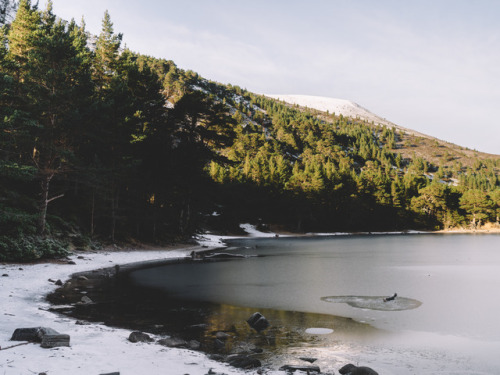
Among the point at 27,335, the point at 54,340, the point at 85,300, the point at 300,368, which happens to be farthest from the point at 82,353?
the point at 85,300

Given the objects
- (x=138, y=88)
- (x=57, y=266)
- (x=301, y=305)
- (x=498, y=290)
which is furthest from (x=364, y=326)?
(x=138, y=88)

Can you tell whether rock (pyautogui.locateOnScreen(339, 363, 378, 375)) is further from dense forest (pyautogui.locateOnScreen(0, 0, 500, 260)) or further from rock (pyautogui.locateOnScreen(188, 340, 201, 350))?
dense forest (pyautogui.locateOnScreen(0, 0, 500, 260))

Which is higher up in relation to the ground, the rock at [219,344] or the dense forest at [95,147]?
the dense forest at [95,147]

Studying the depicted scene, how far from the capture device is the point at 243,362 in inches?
378

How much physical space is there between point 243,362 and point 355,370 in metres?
2.75

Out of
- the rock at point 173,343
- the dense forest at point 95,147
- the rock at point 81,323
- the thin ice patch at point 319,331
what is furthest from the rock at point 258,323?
the dense forest at point 95,147

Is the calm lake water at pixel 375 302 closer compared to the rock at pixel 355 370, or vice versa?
the rock at pixel 355 370

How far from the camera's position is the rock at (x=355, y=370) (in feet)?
29.8

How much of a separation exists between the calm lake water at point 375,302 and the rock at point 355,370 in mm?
577

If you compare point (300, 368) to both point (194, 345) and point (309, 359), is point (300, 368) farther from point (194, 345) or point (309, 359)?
point (194, 345)

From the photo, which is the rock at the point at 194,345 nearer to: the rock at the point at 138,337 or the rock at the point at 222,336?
the rock at the point at 222,336

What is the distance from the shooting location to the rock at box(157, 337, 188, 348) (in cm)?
1112

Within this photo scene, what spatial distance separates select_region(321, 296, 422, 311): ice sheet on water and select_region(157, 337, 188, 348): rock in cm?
961

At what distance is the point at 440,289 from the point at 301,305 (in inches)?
386
